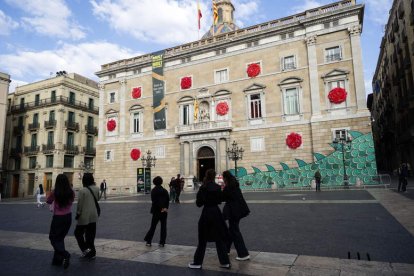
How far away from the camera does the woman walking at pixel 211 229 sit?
4.93 metres

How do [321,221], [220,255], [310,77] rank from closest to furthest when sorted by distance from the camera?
[220,255], [321,221], [310,77]

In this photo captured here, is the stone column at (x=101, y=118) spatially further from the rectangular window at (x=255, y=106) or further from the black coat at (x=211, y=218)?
the black coat at (x=211, y=218)

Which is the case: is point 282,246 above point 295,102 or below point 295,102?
below

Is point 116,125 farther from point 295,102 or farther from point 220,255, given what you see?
point 220,255

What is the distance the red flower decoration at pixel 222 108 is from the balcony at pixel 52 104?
23.2 m

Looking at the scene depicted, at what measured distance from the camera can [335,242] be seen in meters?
6.31

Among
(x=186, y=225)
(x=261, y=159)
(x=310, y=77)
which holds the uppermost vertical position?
(x=310, y=77)

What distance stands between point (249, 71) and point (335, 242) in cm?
2422

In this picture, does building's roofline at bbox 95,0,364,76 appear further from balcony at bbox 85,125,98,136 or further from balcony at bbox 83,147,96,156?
balcony at bbox 83,147,96,156

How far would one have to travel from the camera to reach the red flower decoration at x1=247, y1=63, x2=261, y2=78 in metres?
28.5

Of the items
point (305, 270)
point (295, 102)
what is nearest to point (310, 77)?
point (295, 102)

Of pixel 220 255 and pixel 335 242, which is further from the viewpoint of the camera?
pixel 335 242

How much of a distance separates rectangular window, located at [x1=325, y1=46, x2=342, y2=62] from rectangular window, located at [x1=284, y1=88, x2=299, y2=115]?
12.7ft

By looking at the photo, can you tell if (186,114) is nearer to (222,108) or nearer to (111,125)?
(222,108)
